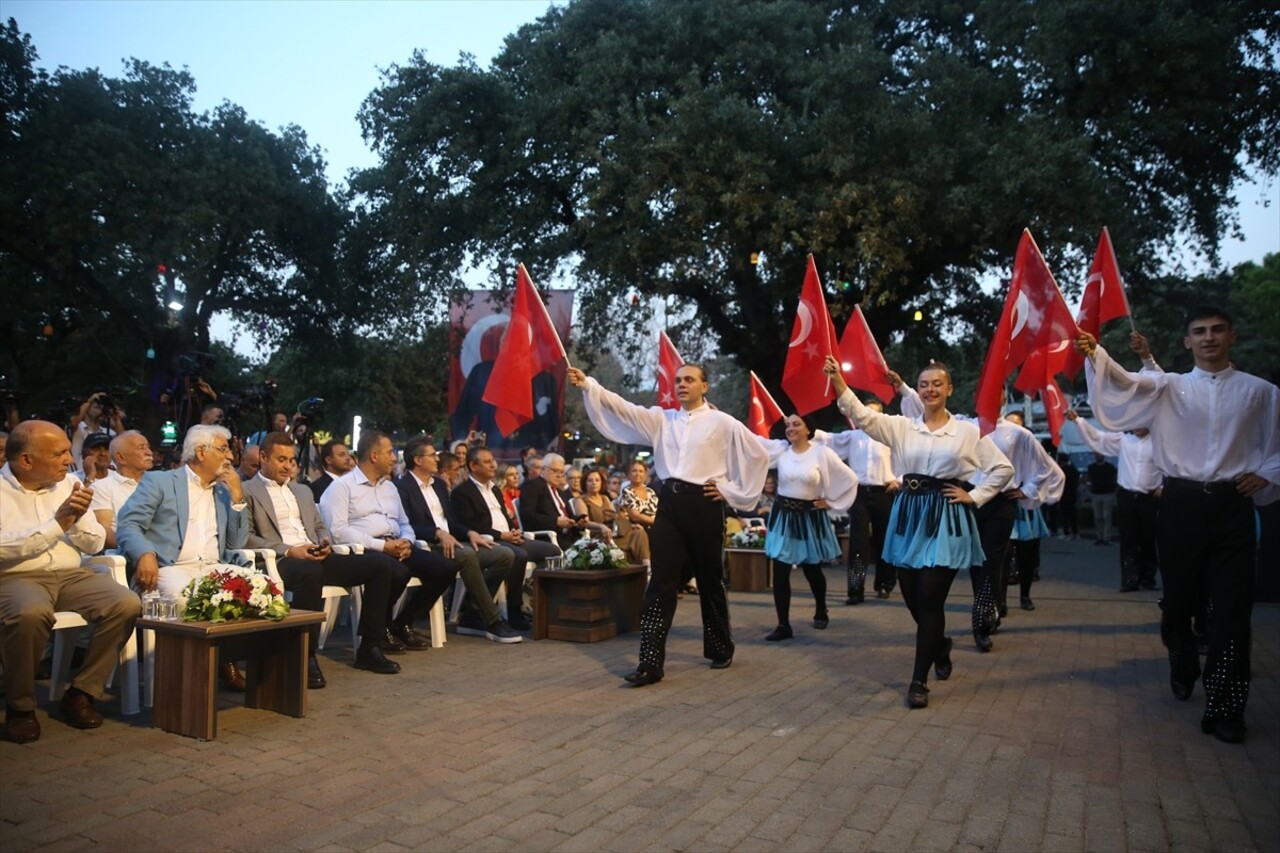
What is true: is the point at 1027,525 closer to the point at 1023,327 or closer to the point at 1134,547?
the point at 1134,547

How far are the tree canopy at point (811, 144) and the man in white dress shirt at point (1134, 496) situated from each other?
19.0 ft

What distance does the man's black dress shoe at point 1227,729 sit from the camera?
502 cm

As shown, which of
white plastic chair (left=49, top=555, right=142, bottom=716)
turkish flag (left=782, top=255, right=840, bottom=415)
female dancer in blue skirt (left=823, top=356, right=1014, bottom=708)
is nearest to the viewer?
white plastic chair (left=49, top=555, right=142, bottom=716)

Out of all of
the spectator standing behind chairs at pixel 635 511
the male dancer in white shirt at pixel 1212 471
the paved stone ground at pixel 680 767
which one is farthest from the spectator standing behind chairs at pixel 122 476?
the male dancer in white shirt at pixel 1212 471

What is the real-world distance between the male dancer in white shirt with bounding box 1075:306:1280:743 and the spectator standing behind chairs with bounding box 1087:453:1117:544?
1417 cm

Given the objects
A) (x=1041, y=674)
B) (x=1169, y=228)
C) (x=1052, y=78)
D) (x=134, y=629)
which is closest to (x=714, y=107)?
(x=1052, y=78)

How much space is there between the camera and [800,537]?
8.59 metres

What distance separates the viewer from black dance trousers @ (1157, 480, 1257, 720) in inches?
A: 202

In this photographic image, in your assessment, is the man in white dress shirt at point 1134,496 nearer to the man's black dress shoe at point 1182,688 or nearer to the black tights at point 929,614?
the man's black dress shoe at point 1182,688

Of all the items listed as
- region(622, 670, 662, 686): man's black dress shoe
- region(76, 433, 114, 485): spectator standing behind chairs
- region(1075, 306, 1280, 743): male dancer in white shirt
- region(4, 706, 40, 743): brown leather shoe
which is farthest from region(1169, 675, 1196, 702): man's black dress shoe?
region(76, 433, 114, 485): spectator standing behind chairs

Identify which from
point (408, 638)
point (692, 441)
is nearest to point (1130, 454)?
point (692, 441)

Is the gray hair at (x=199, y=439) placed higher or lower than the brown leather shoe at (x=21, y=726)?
higher

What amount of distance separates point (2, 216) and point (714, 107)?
15.2 metres

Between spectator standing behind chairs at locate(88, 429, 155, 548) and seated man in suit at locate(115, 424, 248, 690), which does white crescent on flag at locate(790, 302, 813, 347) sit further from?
spectator standing behind chairs at locate(88, 429, 155, 548)
